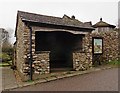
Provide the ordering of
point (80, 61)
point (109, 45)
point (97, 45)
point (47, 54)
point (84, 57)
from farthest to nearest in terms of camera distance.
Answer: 1. point (109, 45)
2. point (97, 45)
3. point (84, 57)
4. point (80, 61)
5. point (47, 54)

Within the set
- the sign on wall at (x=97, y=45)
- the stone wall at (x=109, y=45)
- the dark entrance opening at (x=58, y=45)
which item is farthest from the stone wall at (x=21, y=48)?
the stone wall at (x=109, y=45)

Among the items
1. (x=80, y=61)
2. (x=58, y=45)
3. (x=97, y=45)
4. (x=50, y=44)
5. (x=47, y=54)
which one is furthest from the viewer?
(x=58, y=45)

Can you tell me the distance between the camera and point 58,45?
18453mm

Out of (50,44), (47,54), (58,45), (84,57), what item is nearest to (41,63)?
(47,54)

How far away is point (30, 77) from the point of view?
11.8 meters

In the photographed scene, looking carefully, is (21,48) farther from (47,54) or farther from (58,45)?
(58,45)

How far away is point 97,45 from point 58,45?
324 centimetres

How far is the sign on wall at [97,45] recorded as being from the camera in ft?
56.8

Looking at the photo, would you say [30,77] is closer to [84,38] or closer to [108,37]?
[84,38]

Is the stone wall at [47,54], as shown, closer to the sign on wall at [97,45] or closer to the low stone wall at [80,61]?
the low stone wall at [80,61]

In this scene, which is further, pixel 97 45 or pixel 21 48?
pixel 97 45

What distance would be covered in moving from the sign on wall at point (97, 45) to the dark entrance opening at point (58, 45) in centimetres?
174

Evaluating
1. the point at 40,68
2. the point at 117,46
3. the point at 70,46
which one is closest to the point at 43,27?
the point at 40,68

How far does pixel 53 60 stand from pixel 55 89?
8.92 m
